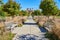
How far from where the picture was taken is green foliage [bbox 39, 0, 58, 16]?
4102 cm

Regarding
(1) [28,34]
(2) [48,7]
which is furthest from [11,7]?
(1) [28,34]

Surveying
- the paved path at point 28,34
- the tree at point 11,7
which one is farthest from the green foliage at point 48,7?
the paved path at point 28,34

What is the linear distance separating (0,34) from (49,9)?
102 feet

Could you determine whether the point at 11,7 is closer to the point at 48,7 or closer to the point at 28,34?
the point at 48,7

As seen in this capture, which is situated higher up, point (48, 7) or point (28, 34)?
point (28, 34)

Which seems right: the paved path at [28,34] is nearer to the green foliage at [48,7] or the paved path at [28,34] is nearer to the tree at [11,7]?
the green foliage at [48,7]

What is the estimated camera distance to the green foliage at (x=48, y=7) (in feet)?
135

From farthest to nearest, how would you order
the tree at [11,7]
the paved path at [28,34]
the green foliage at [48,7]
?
the tree at [11,7], the green foliage at [48,7], the paved path at [28,34]

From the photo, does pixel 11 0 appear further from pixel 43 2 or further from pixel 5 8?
pixel 43 2

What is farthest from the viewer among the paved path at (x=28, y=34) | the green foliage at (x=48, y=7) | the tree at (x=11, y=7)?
the tree at (x=11, y=7)

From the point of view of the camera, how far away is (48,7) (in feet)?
137

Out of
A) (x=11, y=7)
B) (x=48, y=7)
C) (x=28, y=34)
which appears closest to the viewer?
(x=28, y=34)

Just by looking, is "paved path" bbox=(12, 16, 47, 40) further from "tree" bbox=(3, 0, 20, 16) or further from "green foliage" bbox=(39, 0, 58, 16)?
"tree" bbox=(3, 0, 20, 16)

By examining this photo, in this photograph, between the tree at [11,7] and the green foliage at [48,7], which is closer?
the green foliage at [48,7]
